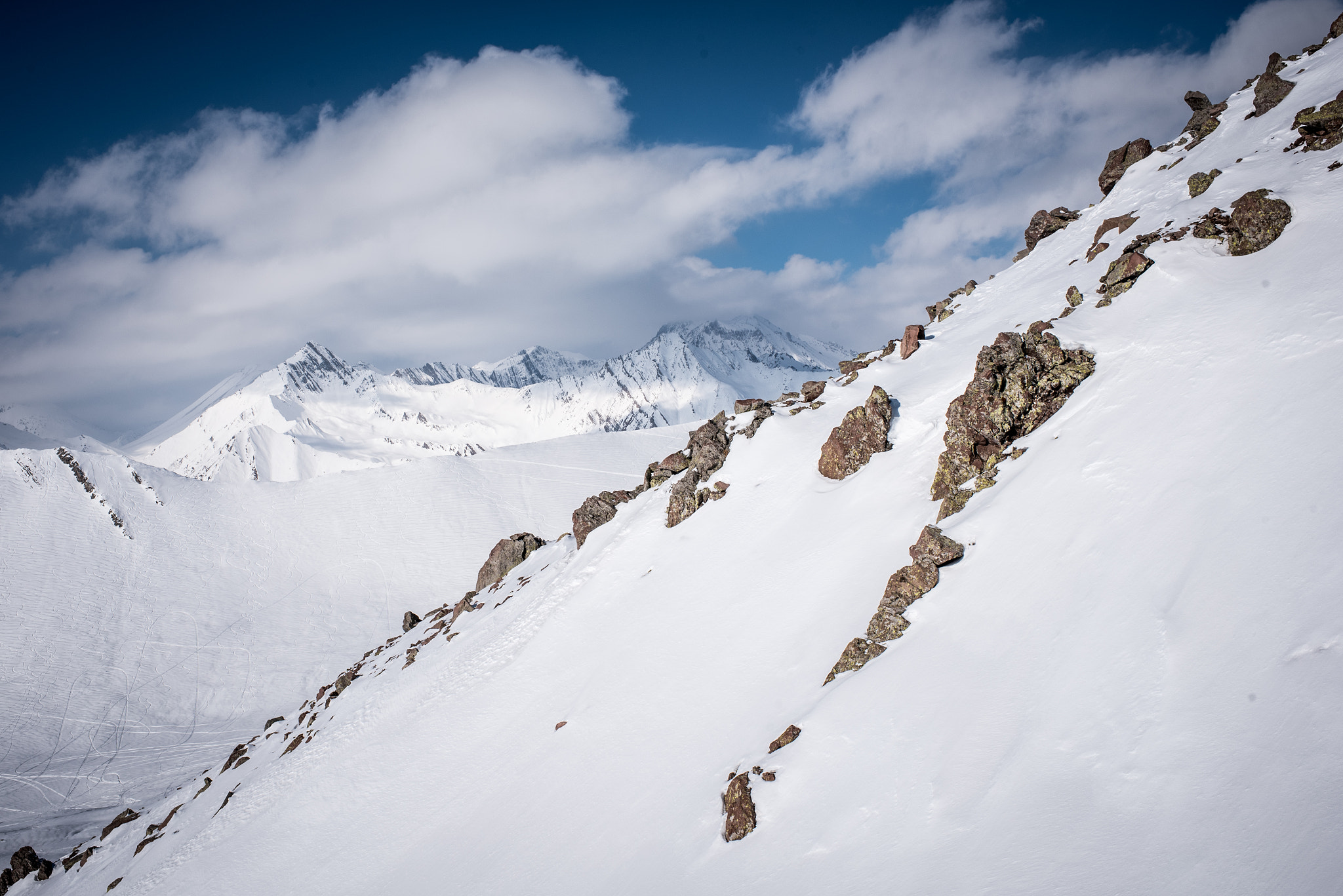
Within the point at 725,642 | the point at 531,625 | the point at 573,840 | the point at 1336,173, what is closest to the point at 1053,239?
the point at 1336,173

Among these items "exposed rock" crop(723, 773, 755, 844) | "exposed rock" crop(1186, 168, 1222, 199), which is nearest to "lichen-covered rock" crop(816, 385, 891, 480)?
"exposed rock" crop(723, 773, 755, 844)

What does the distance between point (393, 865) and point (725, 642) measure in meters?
10.4

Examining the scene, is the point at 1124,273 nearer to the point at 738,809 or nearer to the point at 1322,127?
the point at 1322,127

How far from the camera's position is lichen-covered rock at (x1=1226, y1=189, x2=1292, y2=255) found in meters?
16.0

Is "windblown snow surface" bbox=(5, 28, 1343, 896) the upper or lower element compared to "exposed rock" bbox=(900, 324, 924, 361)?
lower

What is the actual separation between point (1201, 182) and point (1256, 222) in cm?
653

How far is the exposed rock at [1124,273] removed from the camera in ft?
59.6

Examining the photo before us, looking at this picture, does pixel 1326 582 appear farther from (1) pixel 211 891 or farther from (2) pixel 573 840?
(1) pixel 211 891

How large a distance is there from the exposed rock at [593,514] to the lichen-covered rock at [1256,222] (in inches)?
826

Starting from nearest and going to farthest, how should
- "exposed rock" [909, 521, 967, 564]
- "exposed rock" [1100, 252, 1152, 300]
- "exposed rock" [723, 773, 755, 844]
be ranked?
"exposed rock" [723, 773, 755, 844], "exposed rock" [909, 521, 967, 564], "exposed rock" [1100, 252, 1152, 300]

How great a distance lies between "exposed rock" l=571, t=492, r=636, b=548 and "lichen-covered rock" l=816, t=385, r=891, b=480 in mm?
10191

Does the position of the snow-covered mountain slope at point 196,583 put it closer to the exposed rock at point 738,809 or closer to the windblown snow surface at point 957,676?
the windblown snow surface at point 957,676

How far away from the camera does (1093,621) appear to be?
973 cm

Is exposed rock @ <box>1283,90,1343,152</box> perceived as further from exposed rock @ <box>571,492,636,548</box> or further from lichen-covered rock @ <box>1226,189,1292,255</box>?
exposed rock @ <box>571,492,636,548</box>
